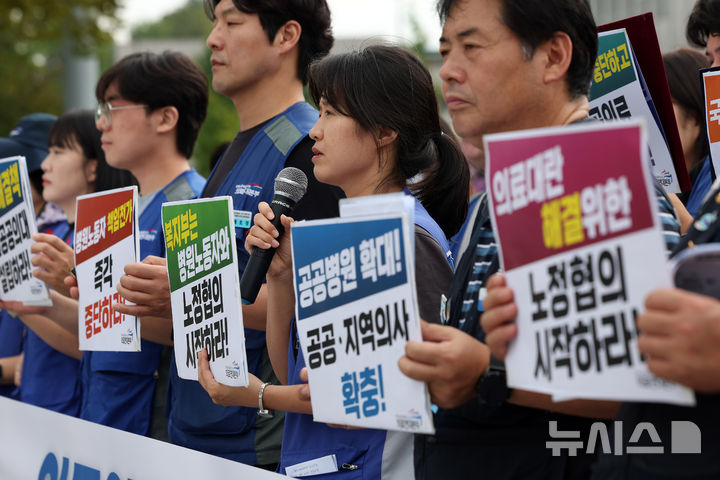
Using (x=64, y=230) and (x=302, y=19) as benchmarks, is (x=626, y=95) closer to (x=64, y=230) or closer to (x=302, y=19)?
(x=302, y=19)

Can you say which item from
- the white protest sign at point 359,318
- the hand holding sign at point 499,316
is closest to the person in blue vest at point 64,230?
the white protest sign at point 359,318

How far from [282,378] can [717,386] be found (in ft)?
5.38

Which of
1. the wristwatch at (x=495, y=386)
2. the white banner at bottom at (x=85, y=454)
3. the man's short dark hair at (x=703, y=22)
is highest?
the man's short dark hair at (x=703, y=22)

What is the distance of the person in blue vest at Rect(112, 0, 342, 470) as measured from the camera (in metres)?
3.23

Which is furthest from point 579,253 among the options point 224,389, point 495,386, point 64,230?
point 64,230

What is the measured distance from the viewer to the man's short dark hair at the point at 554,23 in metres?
2.19

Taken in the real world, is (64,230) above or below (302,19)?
below

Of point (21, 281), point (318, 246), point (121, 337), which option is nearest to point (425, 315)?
point (318, 246)

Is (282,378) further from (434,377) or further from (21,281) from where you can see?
(21,281)

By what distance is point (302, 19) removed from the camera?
3660mm

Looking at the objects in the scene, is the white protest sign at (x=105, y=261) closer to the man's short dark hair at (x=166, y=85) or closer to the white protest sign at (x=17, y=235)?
the white protest sign at (x=17, y=235)

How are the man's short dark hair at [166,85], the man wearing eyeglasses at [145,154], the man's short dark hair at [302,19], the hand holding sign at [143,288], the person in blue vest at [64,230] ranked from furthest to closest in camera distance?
the person in blue vest at [64,230], the man's short dark hair at [166,85], the man wearing eyeglasses at [145,154], the man's short dark hair at [302,19], the hand holding sign at [143,288]

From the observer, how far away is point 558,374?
68.9 inches

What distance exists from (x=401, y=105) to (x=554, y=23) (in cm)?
73
